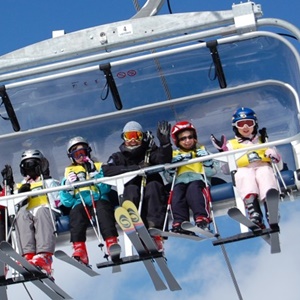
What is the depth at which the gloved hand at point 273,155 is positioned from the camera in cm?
1311

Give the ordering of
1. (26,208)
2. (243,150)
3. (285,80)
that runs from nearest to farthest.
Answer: (243,150)
(26,208)
(285,80)

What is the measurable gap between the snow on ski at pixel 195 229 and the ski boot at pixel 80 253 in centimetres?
127

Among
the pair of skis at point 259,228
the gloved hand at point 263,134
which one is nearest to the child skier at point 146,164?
the pair of skis at point 259,228

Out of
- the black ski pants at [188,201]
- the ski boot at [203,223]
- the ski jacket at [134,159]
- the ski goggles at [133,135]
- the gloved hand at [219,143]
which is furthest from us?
the gloved hand at [219,143]

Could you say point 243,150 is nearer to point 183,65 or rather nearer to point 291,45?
point 291,45

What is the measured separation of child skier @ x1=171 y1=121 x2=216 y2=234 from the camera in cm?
1294

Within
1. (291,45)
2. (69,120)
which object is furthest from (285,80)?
(69,120)

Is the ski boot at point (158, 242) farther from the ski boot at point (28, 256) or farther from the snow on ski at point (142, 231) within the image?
the ski boot at point (28, 256)

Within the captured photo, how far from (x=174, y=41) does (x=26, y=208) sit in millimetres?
2427

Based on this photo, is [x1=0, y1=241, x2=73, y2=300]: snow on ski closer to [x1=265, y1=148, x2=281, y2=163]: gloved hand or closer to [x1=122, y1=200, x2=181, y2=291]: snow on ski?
[x1=122, y1=200, x2=181, y2=291]: snow on ski

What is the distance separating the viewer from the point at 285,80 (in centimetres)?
1479

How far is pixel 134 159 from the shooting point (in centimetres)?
1362

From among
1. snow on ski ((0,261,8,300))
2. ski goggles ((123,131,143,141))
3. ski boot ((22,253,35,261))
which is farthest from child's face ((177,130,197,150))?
snow on ski ((0,261,8,300))

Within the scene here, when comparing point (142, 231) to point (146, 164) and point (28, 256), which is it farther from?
point (28, 256)
